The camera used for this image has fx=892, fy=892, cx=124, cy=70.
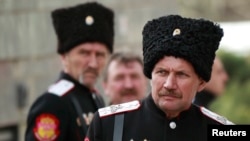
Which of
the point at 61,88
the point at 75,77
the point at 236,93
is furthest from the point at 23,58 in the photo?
the point at 236,93

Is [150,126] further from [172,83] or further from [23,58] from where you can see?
[23,58]

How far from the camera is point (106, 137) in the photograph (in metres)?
4.29

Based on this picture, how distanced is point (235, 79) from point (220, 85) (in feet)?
28.1

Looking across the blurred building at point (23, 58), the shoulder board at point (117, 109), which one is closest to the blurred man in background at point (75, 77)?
the shoulder board at point (117, 109)

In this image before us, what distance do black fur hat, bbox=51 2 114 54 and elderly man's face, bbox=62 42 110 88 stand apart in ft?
0.16

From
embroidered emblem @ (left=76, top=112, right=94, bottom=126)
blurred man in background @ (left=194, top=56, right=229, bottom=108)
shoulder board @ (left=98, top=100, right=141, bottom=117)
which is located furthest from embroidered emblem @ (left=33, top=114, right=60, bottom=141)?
blurred man in background @ (left=194, top=56, right=229, bottom=108)

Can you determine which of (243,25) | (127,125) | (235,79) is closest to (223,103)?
(235,79)

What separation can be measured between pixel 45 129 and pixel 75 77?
0.53 meters

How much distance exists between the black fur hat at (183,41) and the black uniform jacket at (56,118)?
3.47 ft

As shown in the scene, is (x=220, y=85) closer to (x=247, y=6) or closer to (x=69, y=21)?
(x=69, y=21)

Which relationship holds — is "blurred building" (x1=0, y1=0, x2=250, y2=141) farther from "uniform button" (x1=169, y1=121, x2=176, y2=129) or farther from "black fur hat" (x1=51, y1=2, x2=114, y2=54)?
"uniform button" (x1=169, y1=121, x2=176, y2=129)

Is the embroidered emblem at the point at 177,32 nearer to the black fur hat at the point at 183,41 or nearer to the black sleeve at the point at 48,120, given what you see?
the black fur hat at the point at 183,41

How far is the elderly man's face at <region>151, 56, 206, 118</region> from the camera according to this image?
4176 mm

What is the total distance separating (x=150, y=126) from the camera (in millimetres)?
4363
